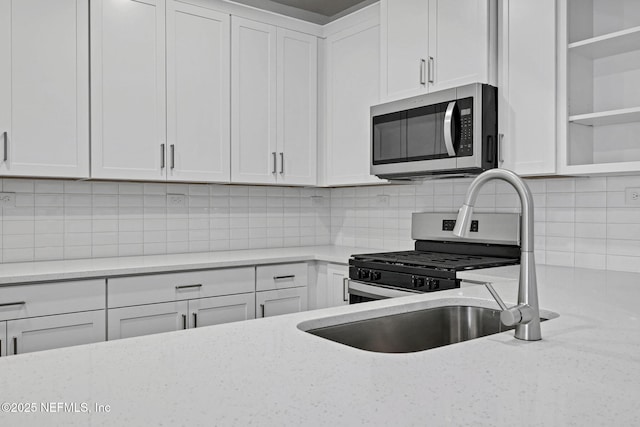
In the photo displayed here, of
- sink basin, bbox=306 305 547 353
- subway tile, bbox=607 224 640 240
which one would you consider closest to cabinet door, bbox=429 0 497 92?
subway tile, bbox=607 224 640 240

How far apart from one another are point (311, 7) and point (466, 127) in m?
2.05

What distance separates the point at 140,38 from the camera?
2975 millimetres

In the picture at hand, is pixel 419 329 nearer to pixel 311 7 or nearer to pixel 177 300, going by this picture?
pixel 177 300

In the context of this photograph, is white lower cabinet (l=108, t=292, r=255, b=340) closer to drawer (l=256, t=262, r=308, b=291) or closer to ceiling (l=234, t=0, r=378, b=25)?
drawer (l=256, t=262, r=308, b=291)

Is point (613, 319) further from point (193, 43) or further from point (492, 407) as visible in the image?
point (193, 43)

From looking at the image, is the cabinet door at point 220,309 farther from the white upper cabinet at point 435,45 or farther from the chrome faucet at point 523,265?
the chrome faucet at point 523,265

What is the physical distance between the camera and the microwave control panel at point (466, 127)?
2.61 metres

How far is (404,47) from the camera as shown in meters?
3.06

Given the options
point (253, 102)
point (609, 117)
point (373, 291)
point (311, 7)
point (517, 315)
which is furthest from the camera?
point (311, 7)

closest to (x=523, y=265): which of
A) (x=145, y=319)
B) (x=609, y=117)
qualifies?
(x=609, y=117)

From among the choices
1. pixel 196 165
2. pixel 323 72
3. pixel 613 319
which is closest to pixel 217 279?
pixel 196 165

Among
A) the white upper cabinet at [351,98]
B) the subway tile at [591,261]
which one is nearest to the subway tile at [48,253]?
the white upper cabinet at [351,98]

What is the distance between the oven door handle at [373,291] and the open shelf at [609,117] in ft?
3.67

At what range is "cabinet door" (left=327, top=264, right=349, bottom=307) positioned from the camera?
320cm
